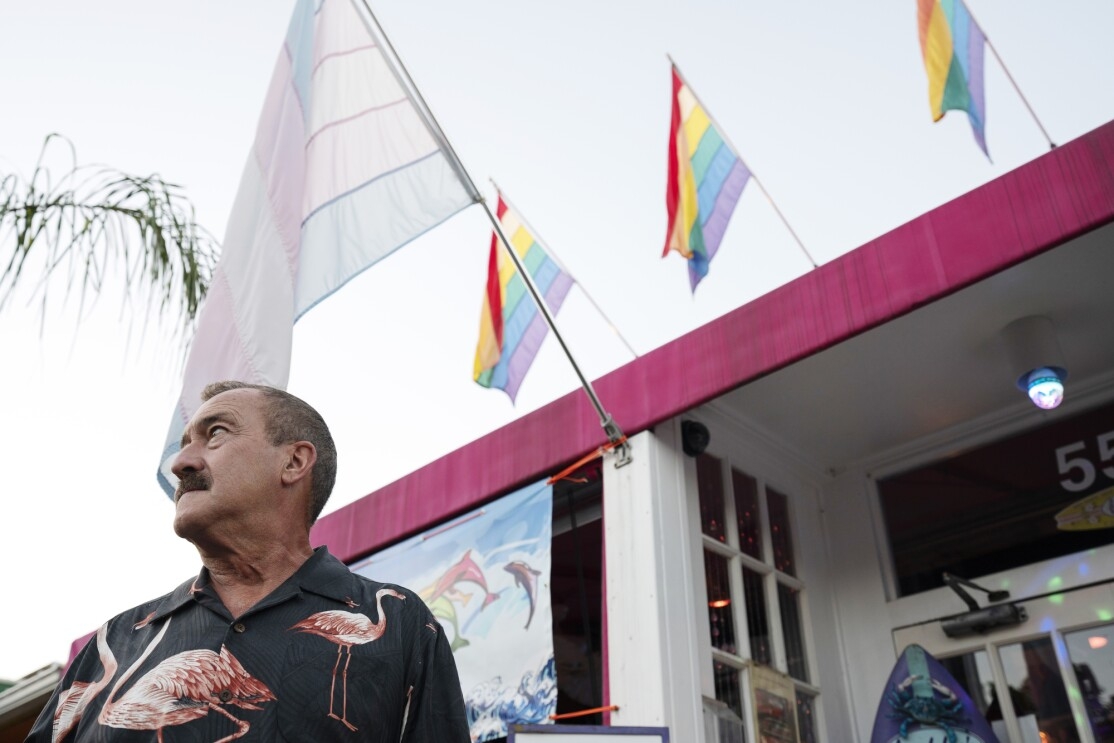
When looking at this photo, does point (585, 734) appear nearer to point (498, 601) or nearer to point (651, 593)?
point (651, 593)

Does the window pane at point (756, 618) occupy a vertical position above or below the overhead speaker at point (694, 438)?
below

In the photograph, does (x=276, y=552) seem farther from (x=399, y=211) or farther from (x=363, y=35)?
(x=363, y=35)

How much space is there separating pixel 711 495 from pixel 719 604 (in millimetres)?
497

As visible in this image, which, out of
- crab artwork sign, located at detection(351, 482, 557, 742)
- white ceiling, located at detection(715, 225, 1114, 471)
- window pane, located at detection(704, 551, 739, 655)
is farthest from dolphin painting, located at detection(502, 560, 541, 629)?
white ceiling, located at detection(715, 225, 1114, 471)

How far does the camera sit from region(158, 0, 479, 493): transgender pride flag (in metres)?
2.86

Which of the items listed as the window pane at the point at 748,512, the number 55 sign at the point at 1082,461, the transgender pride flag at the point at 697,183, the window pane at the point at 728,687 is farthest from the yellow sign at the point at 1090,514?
the transgender pride flag at the point at 697,183

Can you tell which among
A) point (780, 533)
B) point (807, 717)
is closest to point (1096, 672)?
point (807, 717)

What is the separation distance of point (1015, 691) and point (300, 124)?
3476 millimetres

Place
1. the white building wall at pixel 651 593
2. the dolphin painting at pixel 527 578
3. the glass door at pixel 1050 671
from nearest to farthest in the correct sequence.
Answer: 1. the white building wall at pixel 651 593
2. the glass door at pixel 1050 671
3. the dolphin painting at pixel 527 578

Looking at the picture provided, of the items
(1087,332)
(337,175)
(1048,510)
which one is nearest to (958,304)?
(1087,332)

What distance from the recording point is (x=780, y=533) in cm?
434

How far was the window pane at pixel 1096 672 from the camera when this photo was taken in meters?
3.49

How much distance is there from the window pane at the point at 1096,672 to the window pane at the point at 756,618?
113 cm

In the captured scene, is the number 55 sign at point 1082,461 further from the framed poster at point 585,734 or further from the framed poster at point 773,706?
the framed poster at point 585,734
